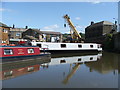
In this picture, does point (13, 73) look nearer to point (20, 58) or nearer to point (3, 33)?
point (20, 58)

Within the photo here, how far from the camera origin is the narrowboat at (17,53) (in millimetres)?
13066

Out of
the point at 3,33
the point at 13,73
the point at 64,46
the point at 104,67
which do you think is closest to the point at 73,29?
the point at 64,46

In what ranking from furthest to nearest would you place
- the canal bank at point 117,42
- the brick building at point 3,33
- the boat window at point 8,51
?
the canal bank at point 117,42 → the brick building at point 3,33 → the boat window at point 8,51

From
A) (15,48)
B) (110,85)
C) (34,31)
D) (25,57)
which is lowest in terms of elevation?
(110,85)

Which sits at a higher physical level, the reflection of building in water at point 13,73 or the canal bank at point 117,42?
the canal bank at point 117,42

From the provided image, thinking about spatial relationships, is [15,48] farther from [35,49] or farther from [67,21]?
[67,21]

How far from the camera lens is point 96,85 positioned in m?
7.77

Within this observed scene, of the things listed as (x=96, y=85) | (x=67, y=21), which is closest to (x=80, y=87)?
(x=96, y=85)

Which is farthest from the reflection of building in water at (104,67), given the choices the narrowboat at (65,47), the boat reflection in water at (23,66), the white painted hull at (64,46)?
the white painted hull at (64,46)

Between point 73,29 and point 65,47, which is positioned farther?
point 73,29

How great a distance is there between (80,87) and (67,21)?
24.5 metres

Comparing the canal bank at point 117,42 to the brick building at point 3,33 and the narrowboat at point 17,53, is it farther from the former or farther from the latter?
the brick building at point 3,33

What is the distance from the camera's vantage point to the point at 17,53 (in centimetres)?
1421

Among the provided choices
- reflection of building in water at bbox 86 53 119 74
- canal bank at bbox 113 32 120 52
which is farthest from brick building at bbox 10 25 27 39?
reflection of building in water at bbox 86 53 119 74
